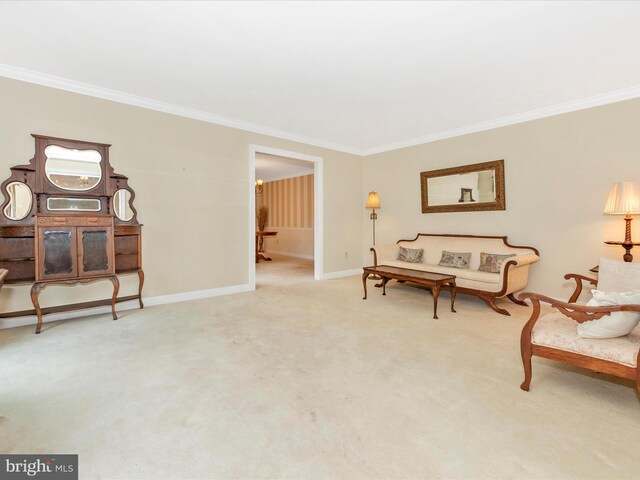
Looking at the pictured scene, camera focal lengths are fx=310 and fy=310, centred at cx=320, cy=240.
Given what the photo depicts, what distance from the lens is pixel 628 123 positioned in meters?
3.78

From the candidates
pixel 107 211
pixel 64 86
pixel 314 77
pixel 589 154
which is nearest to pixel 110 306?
pixel 107 211

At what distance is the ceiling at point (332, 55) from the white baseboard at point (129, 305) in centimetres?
261

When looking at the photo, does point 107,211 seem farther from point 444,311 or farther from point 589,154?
point 589,154

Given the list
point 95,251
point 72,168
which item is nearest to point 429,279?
point 95,251

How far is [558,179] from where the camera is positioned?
4.32 meters

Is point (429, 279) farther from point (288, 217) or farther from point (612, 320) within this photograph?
point (288, 217)

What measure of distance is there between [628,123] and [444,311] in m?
3.19

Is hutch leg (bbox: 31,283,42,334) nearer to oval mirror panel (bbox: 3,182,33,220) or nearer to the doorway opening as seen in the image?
oval mirror panel (bbox: 3,182,33,220)

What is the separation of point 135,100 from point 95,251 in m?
2.02

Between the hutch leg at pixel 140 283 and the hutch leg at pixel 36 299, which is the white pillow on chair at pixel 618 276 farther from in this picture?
the hutch leg at pixel 36 299

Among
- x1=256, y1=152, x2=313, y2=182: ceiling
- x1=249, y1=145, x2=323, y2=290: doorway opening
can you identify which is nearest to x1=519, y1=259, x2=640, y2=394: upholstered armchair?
x1=249, y1=145, x2=323, y2=290: doorway opening

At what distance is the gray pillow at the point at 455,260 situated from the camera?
4.83 m

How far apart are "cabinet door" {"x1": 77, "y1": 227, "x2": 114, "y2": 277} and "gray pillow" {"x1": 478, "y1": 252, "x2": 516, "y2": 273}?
4895mm

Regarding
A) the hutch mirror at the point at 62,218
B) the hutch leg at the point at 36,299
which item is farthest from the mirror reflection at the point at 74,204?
the hutch leg at the point at 36,299
